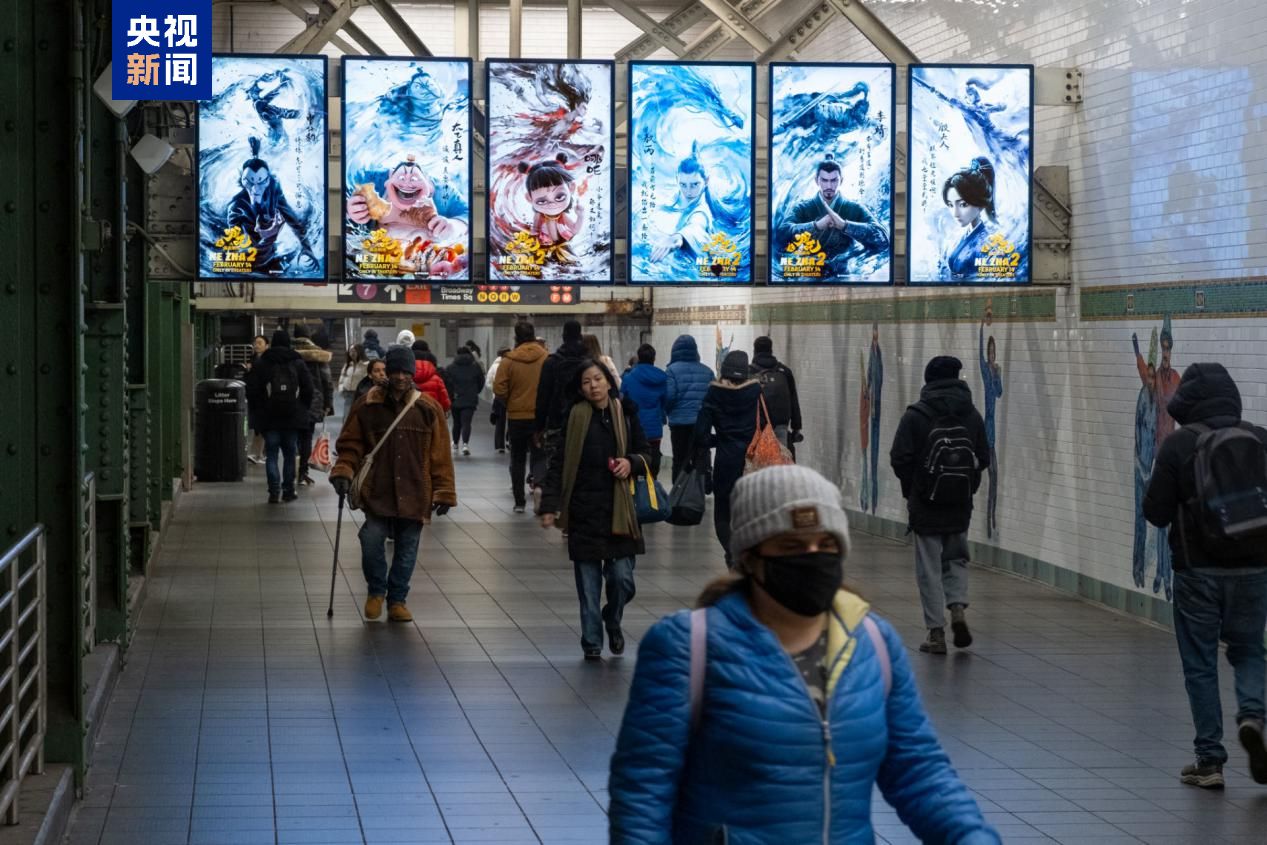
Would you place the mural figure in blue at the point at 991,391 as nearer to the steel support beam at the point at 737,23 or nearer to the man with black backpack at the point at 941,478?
the man with black backpack at the point at 941,478

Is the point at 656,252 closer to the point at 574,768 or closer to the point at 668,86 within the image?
the point at 668,86

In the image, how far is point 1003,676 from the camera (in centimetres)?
1031

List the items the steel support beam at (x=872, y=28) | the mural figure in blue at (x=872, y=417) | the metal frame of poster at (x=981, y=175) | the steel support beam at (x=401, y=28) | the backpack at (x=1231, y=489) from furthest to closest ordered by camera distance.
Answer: the mural figure in blue at (x=872, y=417), the steel support beam at (x=401, y=28), the steel support beam at (x=872, y=28), the metal frame of poster at (x=981, y=175), the backpack at (x=1231, y=489)

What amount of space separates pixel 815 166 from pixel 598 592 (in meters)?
4.58

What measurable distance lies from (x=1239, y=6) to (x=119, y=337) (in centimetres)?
662

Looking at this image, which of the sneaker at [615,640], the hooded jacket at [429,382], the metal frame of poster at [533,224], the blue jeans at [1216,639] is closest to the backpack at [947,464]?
the sneaker at [615,640]

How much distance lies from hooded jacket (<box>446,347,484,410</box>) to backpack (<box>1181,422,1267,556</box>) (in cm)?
2040

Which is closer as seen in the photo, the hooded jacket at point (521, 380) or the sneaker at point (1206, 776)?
the sneaker at point (1206, 776)

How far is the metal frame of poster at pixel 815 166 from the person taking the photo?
1378 centimetres

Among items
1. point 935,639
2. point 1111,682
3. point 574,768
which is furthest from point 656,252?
point 574,768

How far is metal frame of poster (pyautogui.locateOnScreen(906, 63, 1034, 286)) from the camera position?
1371 centimetres

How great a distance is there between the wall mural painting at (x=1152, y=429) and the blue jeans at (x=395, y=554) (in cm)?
451

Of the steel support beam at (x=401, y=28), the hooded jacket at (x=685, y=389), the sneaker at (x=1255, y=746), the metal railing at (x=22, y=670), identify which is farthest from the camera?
A: the hooded jacket at (x=685, y=389)

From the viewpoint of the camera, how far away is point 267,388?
67.6ft
